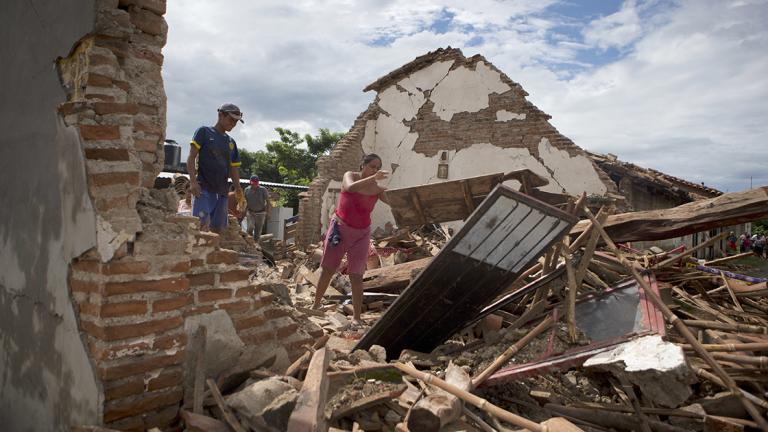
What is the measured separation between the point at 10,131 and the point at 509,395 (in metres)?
3.60

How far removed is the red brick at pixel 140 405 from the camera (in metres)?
2.29

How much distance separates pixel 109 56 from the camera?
247 centimetres

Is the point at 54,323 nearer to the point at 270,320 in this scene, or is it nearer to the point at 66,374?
the point at 66,374

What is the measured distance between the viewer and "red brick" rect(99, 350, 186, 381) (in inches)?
89.0

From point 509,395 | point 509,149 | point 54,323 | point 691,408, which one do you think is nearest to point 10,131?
point 54,323

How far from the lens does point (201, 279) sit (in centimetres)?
268

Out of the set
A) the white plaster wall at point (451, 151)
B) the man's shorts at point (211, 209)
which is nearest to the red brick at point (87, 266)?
the man's shorts at point (211, 209)

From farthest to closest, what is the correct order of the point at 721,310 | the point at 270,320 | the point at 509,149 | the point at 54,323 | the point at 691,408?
the point at 509,149, the point at 721,310, the point at 270,320, the point at 691,408, the point at 54,323

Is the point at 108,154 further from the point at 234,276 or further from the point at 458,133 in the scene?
the point at 458,133

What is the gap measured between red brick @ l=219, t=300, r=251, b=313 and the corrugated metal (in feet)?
3.39

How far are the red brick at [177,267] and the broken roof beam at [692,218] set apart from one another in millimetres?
3596

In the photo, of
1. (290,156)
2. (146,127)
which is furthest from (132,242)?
(290,156)

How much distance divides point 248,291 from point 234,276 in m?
0.13

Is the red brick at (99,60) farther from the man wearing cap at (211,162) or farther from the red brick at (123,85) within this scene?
the man wearing cap at (211,162)
